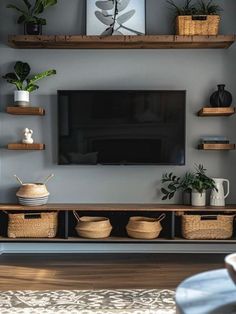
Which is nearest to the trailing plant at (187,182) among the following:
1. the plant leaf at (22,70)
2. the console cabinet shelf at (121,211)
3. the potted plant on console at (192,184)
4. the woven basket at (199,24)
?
the potted plant on console at (192,184)

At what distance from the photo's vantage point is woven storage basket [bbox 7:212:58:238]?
3.54m

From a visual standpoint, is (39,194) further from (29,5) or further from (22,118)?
(29,5)

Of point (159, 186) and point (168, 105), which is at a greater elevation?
point (168, 105)

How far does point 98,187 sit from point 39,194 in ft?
1.85

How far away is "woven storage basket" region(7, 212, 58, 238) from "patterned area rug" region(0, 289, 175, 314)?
0.83 metres

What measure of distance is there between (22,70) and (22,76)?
2.2 inches

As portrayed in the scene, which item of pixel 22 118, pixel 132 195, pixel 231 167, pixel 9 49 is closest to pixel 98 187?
pixel 132 195

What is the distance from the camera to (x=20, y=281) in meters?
3.01

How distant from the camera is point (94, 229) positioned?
351 centimetres

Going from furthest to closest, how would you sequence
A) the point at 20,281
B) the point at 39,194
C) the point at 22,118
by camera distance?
the point at 22,118 → the point at 39,194 → the point at 20,281

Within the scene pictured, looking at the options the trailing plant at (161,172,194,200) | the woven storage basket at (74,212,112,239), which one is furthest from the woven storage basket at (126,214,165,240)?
the trailing plant at (161,172,194,200)

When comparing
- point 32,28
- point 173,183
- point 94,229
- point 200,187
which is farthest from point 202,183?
point 32,28

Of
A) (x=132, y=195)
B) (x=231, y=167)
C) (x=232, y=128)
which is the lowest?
(x=132, y=195)

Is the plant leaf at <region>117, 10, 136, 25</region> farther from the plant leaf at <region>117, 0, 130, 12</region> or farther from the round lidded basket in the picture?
the round lidded basket
